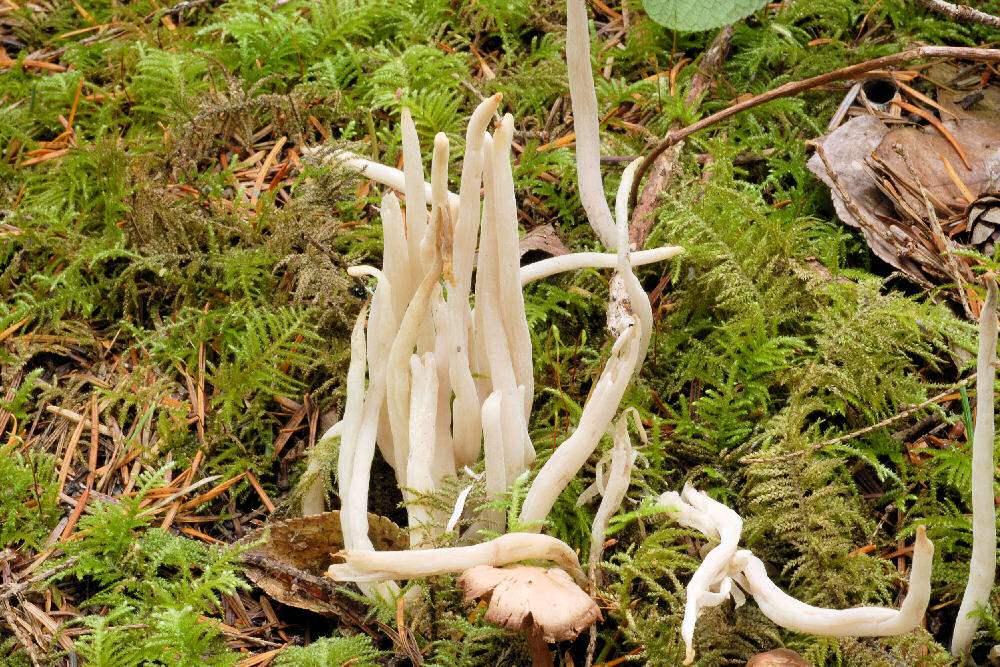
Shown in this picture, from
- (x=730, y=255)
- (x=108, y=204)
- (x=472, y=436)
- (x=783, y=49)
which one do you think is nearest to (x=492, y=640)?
(x=472, y=436)

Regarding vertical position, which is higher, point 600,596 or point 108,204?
point 108,204

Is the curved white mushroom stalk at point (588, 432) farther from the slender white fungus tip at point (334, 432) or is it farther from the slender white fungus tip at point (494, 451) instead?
the slender white fungus tip at point (334, 432)

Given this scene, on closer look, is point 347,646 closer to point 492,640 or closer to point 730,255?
point 492,640

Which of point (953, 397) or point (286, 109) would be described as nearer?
point (953, 397)

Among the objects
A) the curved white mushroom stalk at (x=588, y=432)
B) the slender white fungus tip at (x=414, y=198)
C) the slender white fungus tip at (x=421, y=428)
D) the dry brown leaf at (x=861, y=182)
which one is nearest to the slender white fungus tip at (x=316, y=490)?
the slender white fungus tip at (x=421, y=428)

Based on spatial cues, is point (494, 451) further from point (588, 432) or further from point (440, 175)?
point (440, 175)

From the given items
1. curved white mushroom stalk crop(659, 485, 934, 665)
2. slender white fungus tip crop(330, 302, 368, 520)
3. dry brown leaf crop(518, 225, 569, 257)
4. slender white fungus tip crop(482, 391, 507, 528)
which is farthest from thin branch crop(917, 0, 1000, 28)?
slender white fungus tip crop(330, 302, 368, 520)

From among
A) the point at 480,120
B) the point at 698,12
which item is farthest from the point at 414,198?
the point at 698,12
